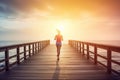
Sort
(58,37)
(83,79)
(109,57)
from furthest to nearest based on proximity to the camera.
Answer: (58,37) → (109,57) → (83,79)

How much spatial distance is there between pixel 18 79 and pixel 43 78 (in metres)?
0.97

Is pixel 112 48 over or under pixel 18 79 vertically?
over

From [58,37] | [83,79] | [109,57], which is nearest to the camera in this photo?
[83,79]

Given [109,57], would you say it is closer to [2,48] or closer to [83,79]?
[83,79]

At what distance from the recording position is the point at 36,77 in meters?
9.45

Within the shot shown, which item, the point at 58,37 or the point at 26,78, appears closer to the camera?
the point at 26,78

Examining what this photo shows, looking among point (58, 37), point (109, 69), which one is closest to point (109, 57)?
point (109, 69)

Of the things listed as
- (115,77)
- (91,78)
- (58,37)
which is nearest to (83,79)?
(91,78)

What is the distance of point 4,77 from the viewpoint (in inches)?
378

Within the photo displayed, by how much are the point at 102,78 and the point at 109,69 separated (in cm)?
133

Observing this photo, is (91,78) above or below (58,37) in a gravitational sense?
below

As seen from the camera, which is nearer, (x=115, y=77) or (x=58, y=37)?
(x=115, y=77)

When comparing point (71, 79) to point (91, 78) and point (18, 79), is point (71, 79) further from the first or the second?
point (18, 79)

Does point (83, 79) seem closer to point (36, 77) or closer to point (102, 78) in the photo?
point (102, 78)
